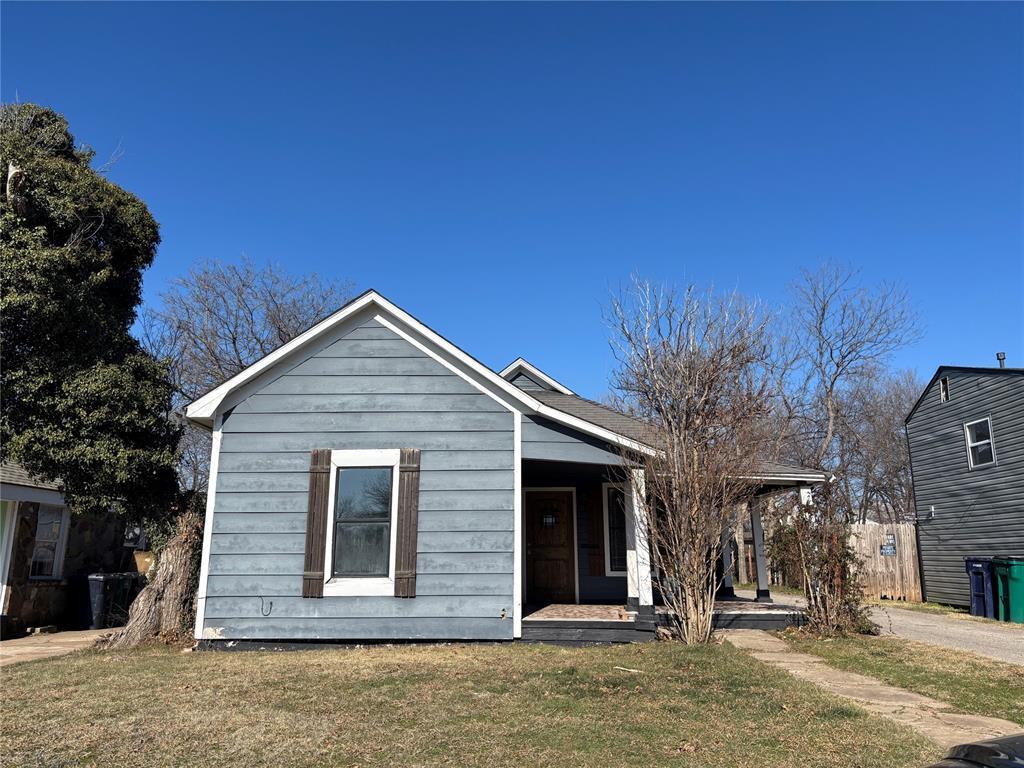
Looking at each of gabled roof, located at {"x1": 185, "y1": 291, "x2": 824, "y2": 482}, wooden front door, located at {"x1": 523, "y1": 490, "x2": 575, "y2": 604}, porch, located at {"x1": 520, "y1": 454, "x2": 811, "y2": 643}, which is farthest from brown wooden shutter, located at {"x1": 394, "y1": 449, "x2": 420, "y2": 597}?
wooden front door, located at {"x1": 523, "y1": 490, "x2": 575, "y2": 604}

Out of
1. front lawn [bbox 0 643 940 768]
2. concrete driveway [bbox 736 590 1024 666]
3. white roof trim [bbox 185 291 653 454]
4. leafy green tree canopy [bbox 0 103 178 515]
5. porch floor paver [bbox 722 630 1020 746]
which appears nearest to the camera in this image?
front lawn [bbox 0 643 940 768]

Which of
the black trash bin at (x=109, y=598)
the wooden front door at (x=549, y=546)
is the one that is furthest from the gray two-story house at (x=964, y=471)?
the black trash bin at (x=109, y=598)

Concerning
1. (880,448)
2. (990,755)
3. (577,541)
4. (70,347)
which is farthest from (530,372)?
(880,448)

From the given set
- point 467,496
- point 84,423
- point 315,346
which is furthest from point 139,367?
point 467,496

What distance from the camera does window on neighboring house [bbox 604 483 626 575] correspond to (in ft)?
42.4

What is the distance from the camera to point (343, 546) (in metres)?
9.38

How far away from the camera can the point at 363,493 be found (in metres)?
9.55

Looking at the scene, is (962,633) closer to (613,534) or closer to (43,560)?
(613,534)

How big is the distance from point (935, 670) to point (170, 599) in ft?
33.3

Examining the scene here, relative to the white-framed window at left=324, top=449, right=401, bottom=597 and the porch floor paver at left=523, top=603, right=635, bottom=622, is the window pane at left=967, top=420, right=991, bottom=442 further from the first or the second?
the white-framed window at left=324, top=449, right=401, bottom=597

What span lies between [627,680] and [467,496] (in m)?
3.51

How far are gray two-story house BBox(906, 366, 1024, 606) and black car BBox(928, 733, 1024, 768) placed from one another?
15747mm

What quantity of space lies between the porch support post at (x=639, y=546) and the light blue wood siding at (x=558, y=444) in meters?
0.63

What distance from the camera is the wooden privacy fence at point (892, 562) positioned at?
19031 millimetres
